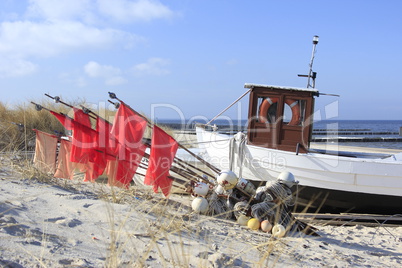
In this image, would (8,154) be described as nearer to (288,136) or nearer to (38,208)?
(38,208)

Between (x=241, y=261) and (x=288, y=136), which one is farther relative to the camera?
(x=288, y=136)

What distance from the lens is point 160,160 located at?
239 inches

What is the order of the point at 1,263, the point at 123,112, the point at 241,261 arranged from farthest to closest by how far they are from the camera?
the point at 123,112
the point at 241,261
the point at 1,263

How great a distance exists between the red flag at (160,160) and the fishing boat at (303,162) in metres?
2.57

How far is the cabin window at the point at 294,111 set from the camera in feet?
26.5

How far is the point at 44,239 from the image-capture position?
10.3ft

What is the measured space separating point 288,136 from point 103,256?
227 inches

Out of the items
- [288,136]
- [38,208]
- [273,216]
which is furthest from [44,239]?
[288,136]

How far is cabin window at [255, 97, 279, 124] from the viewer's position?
822 cm

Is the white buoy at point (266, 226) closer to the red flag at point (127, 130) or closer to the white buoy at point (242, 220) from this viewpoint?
the white buoy at point (242, 220)

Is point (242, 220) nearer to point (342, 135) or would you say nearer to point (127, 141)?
point (127, 141)

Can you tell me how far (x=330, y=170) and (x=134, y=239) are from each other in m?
5.04

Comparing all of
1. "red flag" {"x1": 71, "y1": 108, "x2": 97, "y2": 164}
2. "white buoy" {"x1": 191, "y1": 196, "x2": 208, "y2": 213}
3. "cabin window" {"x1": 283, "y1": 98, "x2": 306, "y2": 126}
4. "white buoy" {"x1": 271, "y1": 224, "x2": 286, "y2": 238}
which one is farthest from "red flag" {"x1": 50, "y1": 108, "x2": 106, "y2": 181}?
"cabin window" {"x1": 283, "y1": 98, "x2": 306, "y2": 126}

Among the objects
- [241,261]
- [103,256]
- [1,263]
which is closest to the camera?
[1,263]
